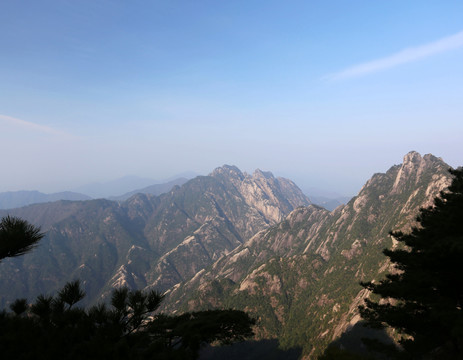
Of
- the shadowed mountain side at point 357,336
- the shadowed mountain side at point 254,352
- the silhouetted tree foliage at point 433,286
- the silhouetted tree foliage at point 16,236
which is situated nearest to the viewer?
the silhouetted tree foliage at point 16,236

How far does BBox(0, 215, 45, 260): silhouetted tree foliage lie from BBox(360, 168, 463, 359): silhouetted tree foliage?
73.5 ft

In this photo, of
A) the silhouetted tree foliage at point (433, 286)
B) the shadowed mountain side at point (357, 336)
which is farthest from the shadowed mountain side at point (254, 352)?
the silhouetted tree foliage at point (433, 286)

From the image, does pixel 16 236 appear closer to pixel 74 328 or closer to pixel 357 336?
pixel 74 328

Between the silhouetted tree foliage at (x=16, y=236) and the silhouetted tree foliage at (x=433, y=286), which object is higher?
the silhouetted tree foliage at (x=16, y=236)

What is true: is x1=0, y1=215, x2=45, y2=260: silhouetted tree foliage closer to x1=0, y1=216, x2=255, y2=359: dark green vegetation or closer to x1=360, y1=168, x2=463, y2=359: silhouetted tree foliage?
x1=0, y1=216, x2=255, y2=359: dark green vegetation

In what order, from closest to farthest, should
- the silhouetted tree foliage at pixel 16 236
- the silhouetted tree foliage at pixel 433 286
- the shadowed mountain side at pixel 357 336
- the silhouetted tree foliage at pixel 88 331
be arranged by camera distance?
the silhouetted tree foliage at pixel 88 331 → the silhouetted tree foliage at pixel 16 236 → the silhouetted tree foliage at pixel 433 286 → the shadowed mountain side at pixel 357 336

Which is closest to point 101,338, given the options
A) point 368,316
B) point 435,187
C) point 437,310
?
point 437,310

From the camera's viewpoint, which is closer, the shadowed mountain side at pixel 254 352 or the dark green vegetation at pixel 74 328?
the dark green vegetation at pixel 74 328

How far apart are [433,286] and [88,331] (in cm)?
2391

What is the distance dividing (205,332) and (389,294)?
17.0 m

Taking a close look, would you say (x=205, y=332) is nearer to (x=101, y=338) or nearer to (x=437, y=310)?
(x=101, y=338)

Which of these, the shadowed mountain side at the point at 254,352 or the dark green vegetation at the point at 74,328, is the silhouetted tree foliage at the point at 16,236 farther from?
the shadowed mountain side at the point at 254,352

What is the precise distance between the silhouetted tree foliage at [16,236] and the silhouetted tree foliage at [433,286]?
22.4 m

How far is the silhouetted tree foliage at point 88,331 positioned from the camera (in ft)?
36.1
